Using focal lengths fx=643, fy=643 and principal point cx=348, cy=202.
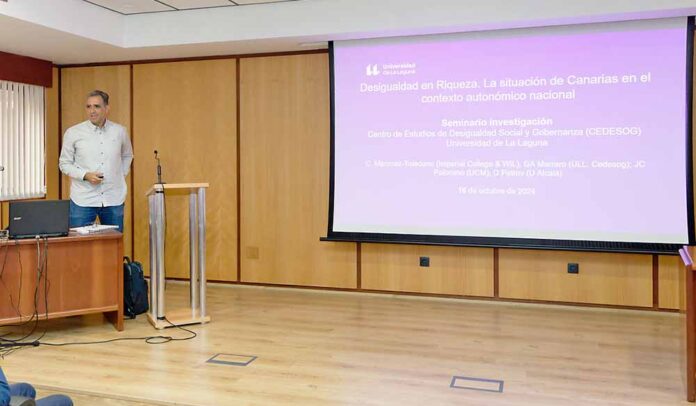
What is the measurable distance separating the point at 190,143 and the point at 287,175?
3.66 ft

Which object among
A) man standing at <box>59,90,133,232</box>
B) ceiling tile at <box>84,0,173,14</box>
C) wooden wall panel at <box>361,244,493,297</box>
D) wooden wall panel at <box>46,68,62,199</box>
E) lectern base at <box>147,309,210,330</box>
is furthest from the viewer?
wooden wall panel at <box>46,68,62,199</box>

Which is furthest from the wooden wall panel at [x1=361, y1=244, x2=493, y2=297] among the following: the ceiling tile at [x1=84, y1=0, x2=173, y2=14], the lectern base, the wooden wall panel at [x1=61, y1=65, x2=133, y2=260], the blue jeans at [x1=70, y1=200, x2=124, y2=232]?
the ceiling tile at [x1=84, y1=0, x2=173, y2=14]

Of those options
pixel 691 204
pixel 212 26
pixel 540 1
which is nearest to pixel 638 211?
pixel 691 204

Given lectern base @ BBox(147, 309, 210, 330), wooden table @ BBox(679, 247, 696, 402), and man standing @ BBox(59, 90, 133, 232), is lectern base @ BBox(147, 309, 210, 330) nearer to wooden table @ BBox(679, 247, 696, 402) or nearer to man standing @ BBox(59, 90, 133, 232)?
man standing @ BBox(59, 90, 133, 232)

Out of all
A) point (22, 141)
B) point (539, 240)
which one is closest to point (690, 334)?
point (539, 240)

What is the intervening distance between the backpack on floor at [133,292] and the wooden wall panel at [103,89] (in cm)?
186

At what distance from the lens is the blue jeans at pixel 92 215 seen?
17.0 ft

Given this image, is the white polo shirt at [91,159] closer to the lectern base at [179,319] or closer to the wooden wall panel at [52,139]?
the lectern base at [179,319]

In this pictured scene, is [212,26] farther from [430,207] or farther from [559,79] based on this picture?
[559,79]

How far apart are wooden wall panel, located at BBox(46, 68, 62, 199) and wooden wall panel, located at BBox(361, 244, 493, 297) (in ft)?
11.5

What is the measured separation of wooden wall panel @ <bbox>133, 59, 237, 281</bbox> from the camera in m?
6.40

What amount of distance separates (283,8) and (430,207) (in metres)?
2.14

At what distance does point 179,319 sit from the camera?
15.8ft

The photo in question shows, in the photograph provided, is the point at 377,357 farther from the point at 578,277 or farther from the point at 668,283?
the point at 668,283
